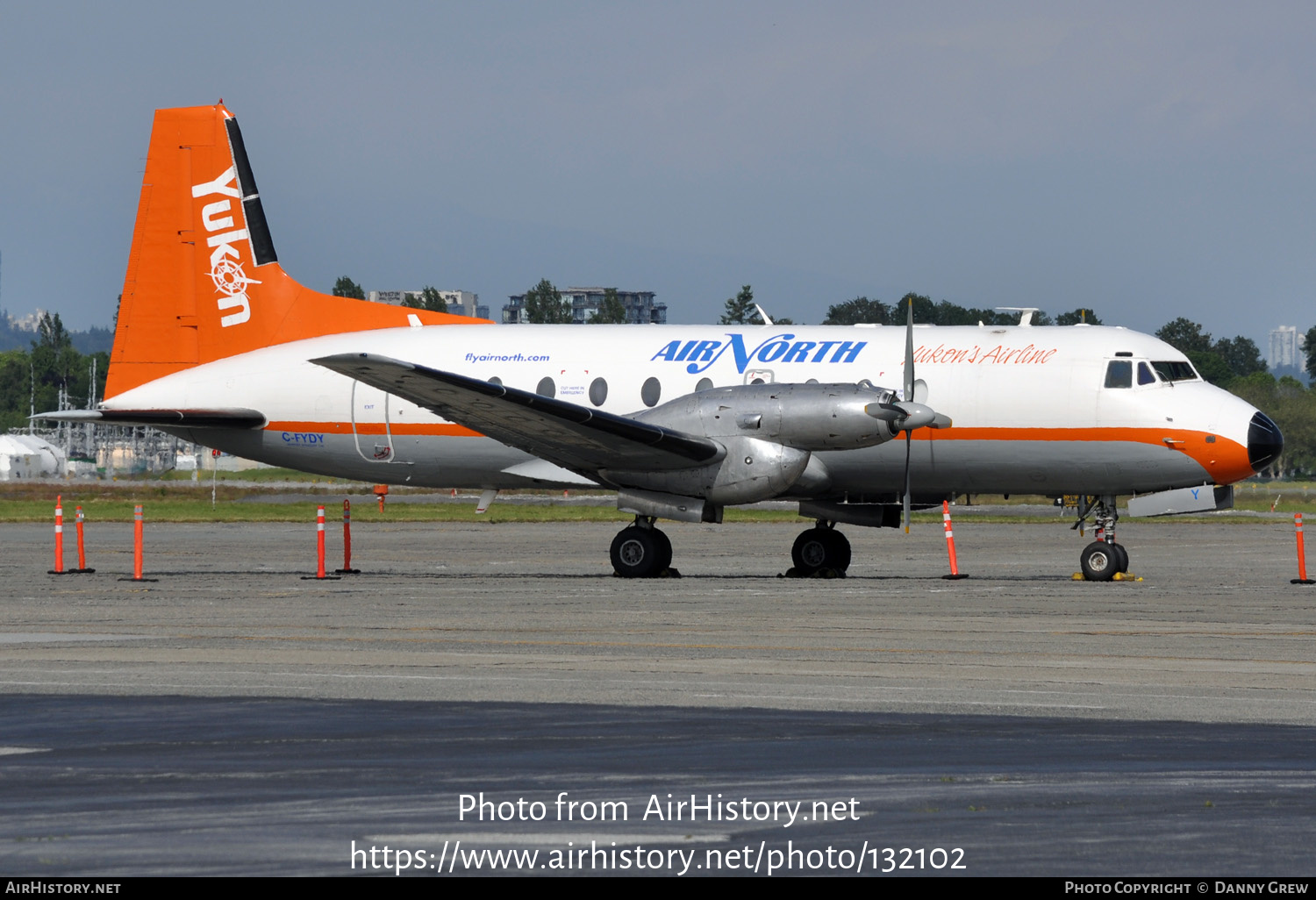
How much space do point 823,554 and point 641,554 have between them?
3.17 meters

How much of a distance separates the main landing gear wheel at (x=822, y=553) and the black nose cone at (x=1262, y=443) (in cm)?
622

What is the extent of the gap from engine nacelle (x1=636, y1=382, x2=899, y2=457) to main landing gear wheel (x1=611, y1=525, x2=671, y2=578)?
1.80 metres

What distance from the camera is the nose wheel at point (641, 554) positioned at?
24.4m

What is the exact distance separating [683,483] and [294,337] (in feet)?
25.6

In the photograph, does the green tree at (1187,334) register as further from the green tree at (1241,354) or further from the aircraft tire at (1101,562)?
the aircraft tire at (1101,562)

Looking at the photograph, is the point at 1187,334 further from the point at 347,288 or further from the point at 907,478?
the point at 907,478

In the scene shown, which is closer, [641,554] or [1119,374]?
[1119,374]

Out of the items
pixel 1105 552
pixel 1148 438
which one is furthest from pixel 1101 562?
pixel 1148 438

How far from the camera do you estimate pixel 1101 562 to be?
23906 mm

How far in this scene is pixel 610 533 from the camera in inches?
1718

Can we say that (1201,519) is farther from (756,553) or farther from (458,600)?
(458,600)

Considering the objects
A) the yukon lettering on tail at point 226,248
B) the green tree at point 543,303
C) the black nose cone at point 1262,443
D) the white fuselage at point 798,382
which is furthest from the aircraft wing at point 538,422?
the green tree at point 543,303

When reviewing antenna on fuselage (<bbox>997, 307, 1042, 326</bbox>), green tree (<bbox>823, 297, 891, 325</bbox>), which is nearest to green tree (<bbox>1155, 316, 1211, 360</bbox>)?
green tree (<bbox>823, 297, 891, 325</bbox>)

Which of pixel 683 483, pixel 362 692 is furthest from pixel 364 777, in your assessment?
pixel 683 483
